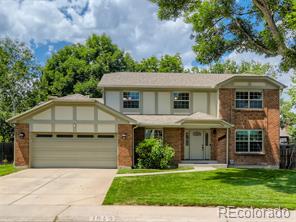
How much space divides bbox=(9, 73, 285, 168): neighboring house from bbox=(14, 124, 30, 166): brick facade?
54 mm

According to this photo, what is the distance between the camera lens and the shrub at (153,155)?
18.9m

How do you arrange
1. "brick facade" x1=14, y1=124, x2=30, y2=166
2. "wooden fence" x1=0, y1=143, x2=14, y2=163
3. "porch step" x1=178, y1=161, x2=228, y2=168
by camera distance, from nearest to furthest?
"brick facade" x1=14, y1=124, x2=30, y2=166
"porch step" x1=178, y1=161, x2=228, y2=168
"wooden fence" x1=0, y1=143, x2=14, y2=163

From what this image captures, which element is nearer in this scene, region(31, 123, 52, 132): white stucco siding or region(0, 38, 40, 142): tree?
region(31, 123, 52, 132): white stucco siding

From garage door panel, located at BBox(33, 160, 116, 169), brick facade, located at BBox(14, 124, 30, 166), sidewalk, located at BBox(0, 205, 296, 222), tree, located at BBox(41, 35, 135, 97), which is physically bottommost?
garage door panel, located at BBox(33, 160, 116, 169)

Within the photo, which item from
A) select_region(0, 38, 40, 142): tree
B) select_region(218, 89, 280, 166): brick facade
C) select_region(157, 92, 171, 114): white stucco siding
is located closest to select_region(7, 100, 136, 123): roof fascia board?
select_region(157, 92, 171, 114): white stucco siding

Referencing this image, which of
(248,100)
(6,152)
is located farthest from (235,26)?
(6,152)

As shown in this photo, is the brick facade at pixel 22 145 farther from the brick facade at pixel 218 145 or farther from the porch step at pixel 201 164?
the brick facade at pixel 218 145

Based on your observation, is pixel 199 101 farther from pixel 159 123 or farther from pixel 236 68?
pixel 236 68

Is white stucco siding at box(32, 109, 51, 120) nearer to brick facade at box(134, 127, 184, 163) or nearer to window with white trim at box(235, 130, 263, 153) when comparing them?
brick facade at box(134, 127, 184, 163)

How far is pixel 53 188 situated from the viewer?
480 inches

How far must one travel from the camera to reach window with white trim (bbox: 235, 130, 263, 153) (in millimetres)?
20969

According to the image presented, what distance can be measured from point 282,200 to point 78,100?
12.4 m

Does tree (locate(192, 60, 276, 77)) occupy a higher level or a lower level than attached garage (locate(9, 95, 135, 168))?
higher

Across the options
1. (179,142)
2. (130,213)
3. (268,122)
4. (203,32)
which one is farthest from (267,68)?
(130,213)
